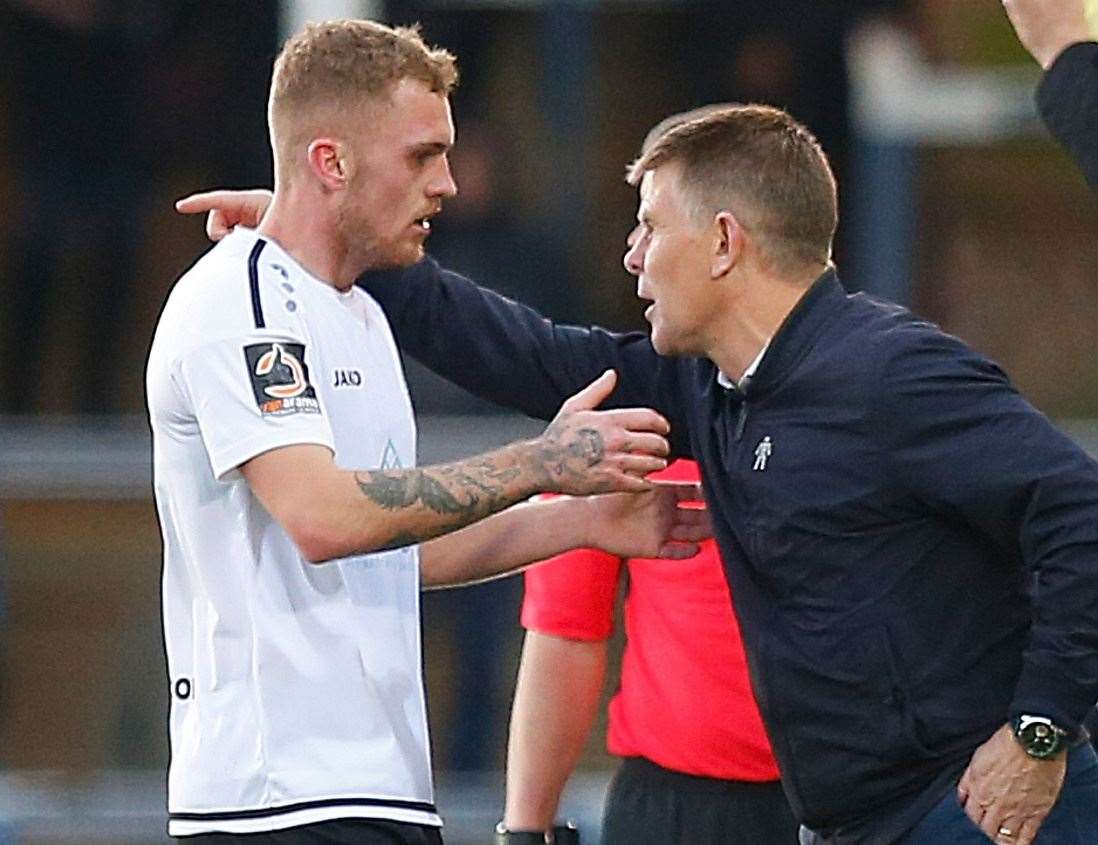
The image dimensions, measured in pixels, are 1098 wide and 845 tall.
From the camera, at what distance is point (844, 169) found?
26.1 feet

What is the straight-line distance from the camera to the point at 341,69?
3902 millimetres

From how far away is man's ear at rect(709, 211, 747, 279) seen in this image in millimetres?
4008

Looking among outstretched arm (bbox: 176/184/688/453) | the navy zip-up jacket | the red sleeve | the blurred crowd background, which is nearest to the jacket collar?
the navy zip-up jacket

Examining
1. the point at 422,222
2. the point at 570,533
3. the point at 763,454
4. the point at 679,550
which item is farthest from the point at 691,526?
the point at 422,222

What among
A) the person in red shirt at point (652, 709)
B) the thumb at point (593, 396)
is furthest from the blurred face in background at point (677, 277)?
the person in red shirt at point (652, 709)

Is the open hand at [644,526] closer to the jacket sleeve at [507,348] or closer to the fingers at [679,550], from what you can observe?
the fingers at [679,550]

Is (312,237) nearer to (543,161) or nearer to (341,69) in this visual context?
(341,69)

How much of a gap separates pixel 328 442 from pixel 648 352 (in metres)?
0.84

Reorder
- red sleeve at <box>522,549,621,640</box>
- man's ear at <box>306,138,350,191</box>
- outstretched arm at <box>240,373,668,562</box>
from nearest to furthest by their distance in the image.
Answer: outstretched arm at <box>240,373,668,562</box> → man's ear at <box>306,138,350,191</box> → red sleeve at <box>522,549,621,640</box>

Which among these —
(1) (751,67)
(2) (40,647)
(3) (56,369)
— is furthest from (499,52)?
(2) (40,647)

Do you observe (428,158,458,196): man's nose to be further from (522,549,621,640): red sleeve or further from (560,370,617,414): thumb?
(522,549,621,640): red sleeve

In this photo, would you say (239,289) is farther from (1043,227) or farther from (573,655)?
(1043,227)

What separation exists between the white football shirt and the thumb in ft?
0.99

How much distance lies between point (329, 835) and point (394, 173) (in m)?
0.99
